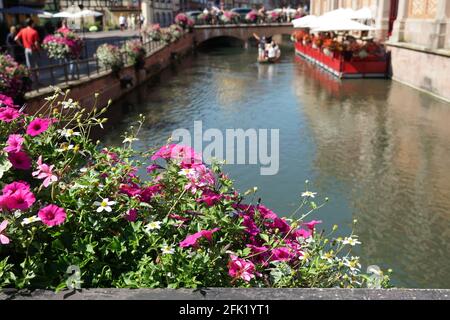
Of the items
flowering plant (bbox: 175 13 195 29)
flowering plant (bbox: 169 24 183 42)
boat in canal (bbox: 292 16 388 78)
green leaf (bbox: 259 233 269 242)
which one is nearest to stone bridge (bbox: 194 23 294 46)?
flowering plant (bbox: 175 13 195 29)

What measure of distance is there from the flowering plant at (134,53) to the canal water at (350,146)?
1.25m

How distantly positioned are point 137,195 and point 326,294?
1274 mm

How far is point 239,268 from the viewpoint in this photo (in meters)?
2.42

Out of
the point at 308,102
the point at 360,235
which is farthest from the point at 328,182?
the point at 308,102

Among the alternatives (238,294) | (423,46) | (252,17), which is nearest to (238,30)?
(252,17)

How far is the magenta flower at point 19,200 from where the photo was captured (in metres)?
2.25

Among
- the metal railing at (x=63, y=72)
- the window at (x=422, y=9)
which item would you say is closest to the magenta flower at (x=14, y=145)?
the metal railing at (x=63, y=72)

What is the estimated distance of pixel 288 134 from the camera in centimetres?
1286

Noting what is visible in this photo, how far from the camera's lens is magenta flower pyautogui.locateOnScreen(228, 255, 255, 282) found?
2387mm

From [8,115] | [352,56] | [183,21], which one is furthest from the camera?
[183,21]

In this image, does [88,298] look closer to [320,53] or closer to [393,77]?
[393,77]

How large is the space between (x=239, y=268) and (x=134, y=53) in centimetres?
1934

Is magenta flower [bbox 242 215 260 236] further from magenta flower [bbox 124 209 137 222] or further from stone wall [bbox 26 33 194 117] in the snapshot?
stone wall [bbox 26 33 194 117]

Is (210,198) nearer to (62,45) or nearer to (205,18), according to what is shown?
(62,45)
